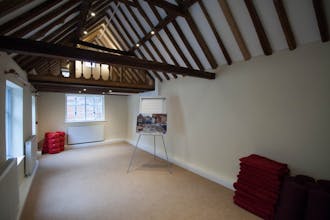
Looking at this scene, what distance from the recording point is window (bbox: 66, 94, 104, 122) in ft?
23.2

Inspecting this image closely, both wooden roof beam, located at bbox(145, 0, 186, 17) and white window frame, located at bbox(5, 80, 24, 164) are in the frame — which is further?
white window frame, located at bbox(5, 80, 24, 164)

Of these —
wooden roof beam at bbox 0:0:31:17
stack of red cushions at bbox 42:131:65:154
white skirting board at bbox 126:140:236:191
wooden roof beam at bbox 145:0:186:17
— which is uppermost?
wooden roof beam at bbox 145:0:186:17

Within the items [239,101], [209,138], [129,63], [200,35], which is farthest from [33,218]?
[200,35]

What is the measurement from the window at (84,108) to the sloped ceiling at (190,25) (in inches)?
94.8

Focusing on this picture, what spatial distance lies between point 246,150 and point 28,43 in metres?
3.87

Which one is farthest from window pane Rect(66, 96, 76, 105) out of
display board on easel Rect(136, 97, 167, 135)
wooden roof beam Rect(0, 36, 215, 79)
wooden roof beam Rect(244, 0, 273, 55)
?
wooden roof beam Rect(244, 0, 273, 55)

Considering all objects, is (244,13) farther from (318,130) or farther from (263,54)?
(318,130)

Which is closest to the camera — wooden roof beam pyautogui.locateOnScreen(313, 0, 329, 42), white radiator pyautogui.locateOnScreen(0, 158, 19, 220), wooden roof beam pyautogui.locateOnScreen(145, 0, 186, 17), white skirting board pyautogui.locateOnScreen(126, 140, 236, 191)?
white radiator pyautogui.locateOnScreen(0, 158, 19, 220)

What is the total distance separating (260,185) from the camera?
272cm

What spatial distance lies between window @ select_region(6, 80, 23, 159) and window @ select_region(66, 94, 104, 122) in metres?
3.29

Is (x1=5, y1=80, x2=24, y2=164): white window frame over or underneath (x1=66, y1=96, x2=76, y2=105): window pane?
underneath

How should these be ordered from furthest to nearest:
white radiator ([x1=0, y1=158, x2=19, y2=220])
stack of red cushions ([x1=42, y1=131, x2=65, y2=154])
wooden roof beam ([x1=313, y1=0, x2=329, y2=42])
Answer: stack of red cushions ([x1=42, y1=131, x2=65, y2=154]), wooden roof beam ([x1=313, y1=0, x2=329, y2=42]), white radiator ([x1=0, y1=158, x2=19, y2=220])

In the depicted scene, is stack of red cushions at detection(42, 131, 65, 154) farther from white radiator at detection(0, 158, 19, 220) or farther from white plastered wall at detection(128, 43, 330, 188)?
white plastered wall at detection(128, 43, 330, 188)

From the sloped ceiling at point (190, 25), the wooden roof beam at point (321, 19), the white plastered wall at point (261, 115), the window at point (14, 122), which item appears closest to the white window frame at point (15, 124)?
the window at point (14, 122)
